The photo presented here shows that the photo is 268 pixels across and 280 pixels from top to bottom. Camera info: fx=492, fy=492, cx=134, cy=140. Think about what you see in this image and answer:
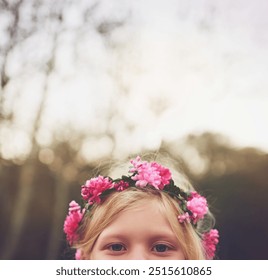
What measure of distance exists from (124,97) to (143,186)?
330mm

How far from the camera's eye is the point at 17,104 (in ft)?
5.04

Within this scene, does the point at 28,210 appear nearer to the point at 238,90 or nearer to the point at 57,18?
the point at 57,18

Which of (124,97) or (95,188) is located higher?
(124,97)

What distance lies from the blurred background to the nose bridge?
0.31 meters

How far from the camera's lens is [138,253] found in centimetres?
125

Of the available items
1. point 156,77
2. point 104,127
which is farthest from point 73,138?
point 156,77

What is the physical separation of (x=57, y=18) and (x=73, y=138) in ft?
1.25

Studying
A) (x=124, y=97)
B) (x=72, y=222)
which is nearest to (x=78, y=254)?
(x=72, y=222)

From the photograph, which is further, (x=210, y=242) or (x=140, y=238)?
(x=210, y=242)

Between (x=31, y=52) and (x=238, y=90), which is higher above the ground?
(x=31, y=52)

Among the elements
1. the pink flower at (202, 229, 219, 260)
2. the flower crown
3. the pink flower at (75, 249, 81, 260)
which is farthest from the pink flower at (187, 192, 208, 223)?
the pink flower at (75, 249, 81, 260)

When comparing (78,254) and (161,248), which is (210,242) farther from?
(78,254)
